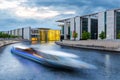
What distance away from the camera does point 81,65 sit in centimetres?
3058

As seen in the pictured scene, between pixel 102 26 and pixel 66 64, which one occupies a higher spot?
pixel 102 26

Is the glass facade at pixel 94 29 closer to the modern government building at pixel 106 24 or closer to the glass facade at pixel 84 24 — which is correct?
the modern government building at pixel 106 24

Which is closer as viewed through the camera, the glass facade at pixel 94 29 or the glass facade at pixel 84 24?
the glass facade at pixel 94 29

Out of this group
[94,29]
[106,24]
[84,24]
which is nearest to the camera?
[106,24]

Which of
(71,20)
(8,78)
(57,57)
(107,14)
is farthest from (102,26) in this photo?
(8,78)

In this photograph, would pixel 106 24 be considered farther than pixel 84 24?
No

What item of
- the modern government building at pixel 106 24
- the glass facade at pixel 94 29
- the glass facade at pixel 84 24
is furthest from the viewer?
the glass facade at pixel 84 24

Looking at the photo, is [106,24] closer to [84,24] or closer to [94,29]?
[94,29]

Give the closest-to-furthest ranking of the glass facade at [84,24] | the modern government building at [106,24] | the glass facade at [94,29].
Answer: the modern government building at [106,24], the glass facade at [94,29], the glass facade at [84,24]

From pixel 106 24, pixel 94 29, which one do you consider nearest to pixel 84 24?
pixel 94 29

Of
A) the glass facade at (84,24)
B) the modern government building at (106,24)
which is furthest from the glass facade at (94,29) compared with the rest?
the glass facade at (84,24)

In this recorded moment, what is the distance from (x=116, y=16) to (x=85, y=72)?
77541mm

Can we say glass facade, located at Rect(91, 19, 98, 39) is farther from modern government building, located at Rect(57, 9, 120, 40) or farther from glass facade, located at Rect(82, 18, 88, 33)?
glass facade, located at Rect(82, 18, 88, 33)

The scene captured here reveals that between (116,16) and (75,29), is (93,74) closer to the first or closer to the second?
(116,16)
